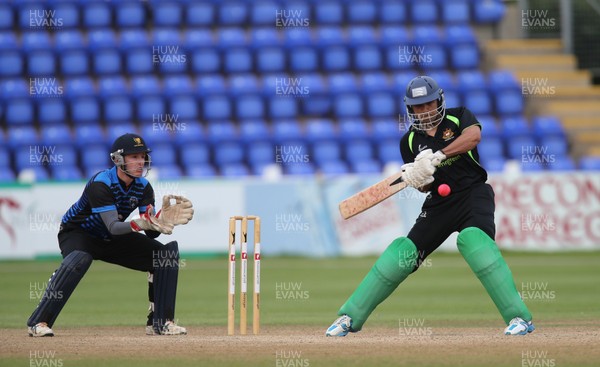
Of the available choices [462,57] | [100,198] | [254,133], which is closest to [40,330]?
[100,198]

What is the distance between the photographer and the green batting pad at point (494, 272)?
29.8ft

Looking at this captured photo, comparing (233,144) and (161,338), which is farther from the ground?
(233,144)

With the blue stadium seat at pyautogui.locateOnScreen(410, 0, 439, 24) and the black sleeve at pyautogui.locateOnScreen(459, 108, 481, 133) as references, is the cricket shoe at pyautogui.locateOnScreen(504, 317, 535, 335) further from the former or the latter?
the blue stadium seat at pyautogui.locateOnScreen(410, 0, 439, 24)

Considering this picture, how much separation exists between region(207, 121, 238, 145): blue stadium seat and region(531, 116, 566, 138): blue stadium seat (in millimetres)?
7003

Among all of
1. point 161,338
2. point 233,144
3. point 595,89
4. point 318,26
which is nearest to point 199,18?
point 318,26

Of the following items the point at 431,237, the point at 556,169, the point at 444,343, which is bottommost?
the point at 444,343

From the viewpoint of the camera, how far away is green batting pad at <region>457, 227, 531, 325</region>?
908 cm

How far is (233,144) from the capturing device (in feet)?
74.9

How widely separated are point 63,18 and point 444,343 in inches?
770

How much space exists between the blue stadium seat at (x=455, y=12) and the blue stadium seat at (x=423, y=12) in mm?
331

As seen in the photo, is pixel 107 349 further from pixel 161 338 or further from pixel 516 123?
pixel 516 123

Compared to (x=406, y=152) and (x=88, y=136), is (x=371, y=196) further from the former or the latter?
(x=88, y=136)

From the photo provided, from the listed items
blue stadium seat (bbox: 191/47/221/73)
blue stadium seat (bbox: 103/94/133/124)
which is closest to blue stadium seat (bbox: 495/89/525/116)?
blue stadium seat (bbox: 191/47/221/73)

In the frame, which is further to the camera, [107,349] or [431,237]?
[431,237]
